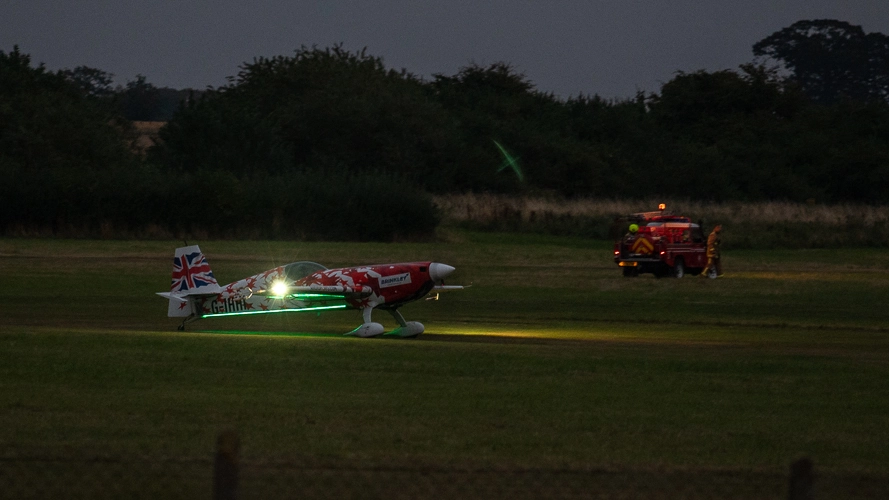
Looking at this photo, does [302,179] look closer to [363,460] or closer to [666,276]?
[666,276]

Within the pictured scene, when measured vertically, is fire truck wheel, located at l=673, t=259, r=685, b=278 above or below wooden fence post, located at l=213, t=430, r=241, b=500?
below

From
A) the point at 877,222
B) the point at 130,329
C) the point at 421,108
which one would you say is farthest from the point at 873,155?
the point at 130,329

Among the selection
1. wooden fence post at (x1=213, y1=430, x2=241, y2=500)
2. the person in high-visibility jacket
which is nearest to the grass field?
wooden fence post at (x1=213, y1=430, x2=241, y2=500)

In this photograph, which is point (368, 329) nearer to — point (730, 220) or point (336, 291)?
point (336, 291)

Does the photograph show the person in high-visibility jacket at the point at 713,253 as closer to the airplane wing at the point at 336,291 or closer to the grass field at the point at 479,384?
the grass field at the point at 479,384

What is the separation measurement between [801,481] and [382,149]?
7563 centimetres

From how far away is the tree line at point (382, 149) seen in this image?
5703 cm

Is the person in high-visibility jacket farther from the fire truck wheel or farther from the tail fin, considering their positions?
the tail fin

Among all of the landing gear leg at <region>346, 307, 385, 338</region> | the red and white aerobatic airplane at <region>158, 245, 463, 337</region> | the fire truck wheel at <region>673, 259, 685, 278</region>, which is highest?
the red and white aerobatic airplane at <region>158, 245, 463, 337</region>

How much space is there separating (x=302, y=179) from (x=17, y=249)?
16.9 m

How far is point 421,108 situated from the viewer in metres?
82.2

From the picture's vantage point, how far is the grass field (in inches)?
455

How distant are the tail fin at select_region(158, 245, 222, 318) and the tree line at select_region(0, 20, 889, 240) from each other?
32468mm

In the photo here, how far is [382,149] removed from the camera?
3179 inches
